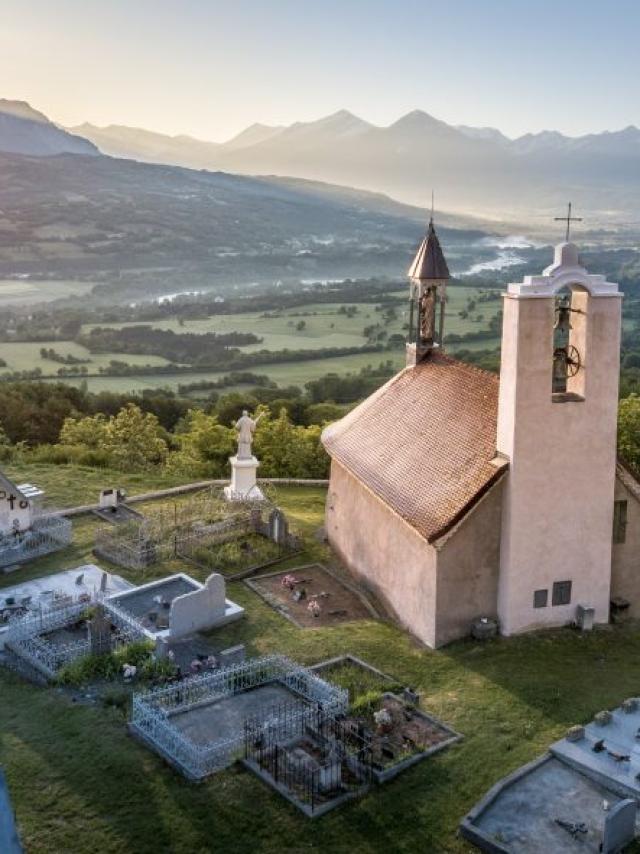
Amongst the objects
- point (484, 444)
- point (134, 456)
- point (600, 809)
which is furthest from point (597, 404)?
point (134, 456)

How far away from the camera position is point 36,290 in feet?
405

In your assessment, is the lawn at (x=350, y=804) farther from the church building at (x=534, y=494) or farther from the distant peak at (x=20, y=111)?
the distant peak at (x=20, y=111)

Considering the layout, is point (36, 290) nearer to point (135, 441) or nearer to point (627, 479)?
point (135, 441)

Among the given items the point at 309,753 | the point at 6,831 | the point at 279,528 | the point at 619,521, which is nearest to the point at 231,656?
the point at 309,753

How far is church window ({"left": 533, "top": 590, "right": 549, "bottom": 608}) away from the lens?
23312 mm

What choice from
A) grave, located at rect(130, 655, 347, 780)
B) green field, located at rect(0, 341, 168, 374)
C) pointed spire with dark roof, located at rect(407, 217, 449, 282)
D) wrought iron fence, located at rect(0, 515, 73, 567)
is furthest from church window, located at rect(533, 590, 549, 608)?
green field, located at rect(0, 341, 168, 374)

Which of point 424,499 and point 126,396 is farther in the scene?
point 126,396

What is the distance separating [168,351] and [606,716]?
8804 centimetres

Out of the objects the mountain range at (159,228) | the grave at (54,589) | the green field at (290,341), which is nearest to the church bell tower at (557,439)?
the grave at (54,589)

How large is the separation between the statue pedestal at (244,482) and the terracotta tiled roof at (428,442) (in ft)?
18.0

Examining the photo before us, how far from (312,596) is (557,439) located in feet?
28.4

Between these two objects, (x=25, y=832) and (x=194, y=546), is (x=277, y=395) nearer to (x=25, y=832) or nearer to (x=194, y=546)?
(x=194, y=546)

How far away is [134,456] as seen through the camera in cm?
5181

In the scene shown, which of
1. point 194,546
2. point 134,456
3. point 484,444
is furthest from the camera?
point 134,456
